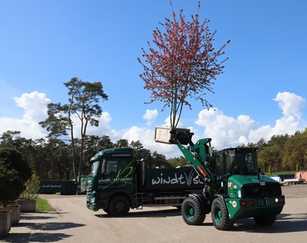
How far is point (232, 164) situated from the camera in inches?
712

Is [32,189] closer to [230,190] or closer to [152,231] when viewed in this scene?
[152,231]

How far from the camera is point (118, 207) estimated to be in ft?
82.6

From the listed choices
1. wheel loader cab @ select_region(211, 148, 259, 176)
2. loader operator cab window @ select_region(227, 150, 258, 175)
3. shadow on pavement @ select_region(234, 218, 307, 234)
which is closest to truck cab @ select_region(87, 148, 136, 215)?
shadow on pavement @ select_region(234, 218, 307, 234)

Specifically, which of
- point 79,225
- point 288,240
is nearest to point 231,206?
point 288,240

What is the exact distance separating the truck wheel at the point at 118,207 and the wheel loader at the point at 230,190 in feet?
19.0

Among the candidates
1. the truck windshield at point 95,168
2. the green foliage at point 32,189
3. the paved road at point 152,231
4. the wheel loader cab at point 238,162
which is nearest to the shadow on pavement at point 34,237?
the paved road at point 152,231

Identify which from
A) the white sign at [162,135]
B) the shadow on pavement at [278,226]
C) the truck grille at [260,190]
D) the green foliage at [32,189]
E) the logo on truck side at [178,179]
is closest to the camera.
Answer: the shadow on pavement at [278,226]

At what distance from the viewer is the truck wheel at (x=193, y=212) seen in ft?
60.7

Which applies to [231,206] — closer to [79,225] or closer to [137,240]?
[137,240]

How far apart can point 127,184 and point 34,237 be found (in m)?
9.48

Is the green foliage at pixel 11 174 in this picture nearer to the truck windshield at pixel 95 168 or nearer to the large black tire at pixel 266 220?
the truck windshield at pixel 95 168

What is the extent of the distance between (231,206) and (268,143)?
122m

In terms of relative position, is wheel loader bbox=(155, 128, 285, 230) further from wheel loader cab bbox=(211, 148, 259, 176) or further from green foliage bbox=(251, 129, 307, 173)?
green foliage bbox=(251, 129, 307, 173)

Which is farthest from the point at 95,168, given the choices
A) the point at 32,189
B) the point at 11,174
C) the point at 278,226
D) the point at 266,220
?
the point at 278,226
